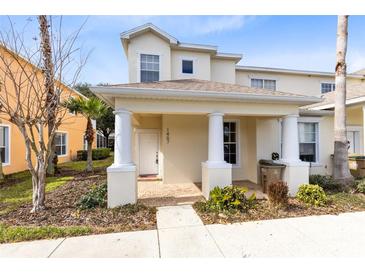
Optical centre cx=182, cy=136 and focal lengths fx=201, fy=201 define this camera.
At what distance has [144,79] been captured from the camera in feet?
33.8

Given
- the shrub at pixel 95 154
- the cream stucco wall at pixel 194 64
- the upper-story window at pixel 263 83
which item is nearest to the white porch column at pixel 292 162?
the cream stucco wall at pixel 194 64

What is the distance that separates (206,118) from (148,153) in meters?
3.76

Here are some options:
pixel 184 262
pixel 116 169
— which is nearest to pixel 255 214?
pixel 184 262

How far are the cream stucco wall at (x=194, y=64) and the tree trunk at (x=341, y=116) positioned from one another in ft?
18.8

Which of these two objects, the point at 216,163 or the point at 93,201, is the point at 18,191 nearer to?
the point at 93,201

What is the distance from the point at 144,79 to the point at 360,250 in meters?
9.81

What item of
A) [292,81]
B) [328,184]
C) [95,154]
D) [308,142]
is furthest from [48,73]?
[95,154]

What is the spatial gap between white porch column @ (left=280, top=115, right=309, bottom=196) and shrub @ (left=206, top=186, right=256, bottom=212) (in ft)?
7.42

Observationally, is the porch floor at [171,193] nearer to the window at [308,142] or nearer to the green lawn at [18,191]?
the window at [308,142]

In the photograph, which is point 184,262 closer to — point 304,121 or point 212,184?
point 212,184

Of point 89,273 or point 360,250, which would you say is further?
point 360,250

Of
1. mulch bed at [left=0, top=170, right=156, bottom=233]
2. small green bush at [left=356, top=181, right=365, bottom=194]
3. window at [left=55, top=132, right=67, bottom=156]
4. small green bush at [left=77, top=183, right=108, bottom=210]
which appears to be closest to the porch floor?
mulch bed at [left=0, top=170, right=156, bottom=233]

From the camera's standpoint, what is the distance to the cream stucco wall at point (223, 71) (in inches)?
467

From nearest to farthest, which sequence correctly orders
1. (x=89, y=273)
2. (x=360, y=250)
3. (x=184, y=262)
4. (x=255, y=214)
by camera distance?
(x=89, y=273) → (x=184, y=262) → (x=360, y=250) → (x=255, y=214)
